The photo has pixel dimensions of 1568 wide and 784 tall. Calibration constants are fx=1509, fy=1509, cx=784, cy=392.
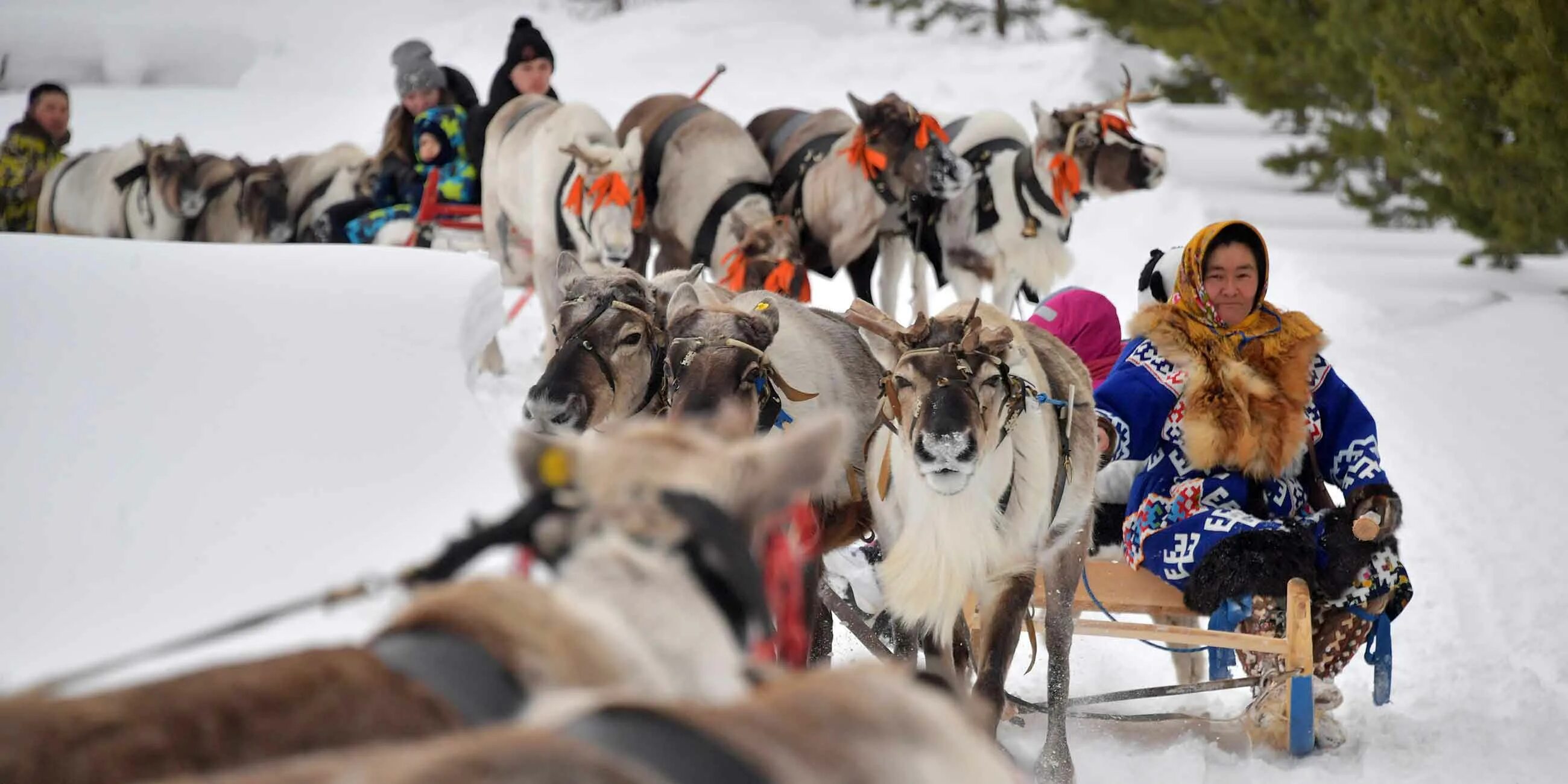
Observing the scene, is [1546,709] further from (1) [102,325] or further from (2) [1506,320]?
(2) [1506,320]

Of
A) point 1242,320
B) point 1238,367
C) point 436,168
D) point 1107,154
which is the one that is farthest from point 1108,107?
point 1238,367

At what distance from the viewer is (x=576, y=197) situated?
833 cm

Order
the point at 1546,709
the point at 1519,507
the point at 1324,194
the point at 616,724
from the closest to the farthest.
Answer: the point at 616,724 < the point at 1546,709 < the point at 1519,507 < the point at 1324,194

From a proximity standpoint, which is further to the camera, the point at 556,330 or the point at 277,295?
the point at 277,295

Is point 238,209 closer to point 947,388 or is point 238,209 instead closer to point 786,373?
point 786,373

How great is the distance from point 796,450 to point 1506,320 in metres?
10.1

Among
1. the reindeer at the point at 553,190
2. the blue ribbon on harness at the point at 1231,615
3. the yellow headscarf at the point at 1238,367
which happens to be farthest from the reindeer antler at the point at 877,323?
the reindeer at the point at 553,190

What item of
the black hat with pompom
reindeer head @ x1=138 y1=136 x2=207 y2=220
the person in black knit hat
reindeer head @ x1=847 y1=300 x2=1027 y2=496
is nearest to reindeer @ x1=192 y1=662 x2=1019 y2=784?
reindeer head @ x1=847 y1=300 x2=1027 y2=496

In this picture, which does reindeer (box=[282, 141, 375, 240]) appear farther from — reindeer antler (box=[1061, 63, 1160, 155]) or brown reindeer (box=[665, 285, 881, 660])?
brown reindeer (box=[665, 285, 881, 660])

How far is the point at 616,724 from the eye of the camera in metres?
1.18

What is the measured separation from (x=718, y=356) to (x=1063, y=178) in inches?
237

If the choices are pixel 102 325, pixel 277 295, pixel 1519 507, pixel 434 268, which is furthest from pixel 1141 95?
pixel 102 325

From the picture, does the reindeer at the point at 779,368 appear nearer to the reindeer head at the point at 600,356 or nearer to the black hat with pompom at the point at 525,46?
the reindeer head at the point at 600,356

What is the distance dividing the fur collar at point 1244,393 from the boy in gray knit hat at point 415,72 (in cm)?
650
